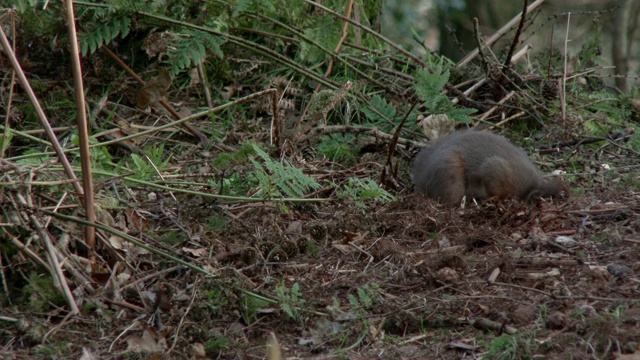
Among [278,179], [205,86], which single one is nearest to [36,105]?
[278,179]

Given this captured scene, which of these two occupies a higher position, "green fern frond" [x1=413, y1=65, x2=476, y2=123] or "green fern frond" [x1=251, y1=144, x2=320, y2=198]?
"green fern frond" [x1=413, y1=65, x2=476, y2=123]

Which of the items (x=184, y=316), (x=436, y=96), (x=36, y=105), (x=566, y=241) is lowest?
(x=184, y=316)

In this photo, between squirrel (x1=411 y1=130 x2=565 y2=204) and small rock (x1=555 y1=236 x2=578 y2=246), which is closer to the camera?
small rock (x1=555 y1=236 x2=578 y2=246)

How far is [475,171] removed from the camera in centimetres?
589

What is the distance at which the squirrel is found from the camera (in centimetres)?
574

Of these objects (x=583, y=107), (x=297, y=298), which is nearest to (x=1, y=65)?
(x=297, y=298)

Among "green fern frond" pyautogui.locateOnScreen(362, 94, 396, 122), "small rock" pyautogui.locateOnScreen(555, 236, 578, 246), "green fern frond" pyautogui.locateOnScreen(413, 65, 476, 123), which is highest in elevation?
"green fern frond" pyautogui.locateOnScreen(413, 65, 476, 123)

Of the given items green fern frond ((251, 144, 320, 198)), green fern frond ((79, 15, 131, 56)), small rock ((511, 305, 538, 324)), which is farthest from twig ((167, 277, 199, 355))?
green fern frond ((79, 15, 131, 56))

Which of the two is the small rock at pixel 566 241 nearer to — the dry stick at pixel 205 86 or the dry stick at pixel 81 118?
the dry stick at pixel 81 118

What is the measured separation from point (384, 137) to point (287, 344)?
3.25 m

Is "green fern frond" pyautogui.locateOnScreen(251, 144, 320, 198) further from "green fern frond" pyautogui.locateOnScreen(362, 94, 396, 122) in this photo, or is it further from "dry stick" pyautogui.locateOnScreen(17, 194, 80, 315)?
"green fern frond" pyautogui.locateOnScreen(362, 94, 396, 122)

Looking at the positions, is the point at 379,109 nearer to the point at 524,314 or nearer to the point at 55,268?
the point at 524,314

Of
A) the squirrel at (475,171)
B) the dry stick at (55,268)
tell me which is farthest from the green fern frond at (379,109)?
the dry stick at (55,268)

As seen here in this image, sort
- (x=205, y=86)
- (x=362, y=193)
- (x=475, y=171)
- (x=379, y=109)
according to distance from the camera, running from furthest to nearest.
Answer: (x=205, y=86)
(x=379, y=109)
(x=475, y=171)
(x=362, y=193)
